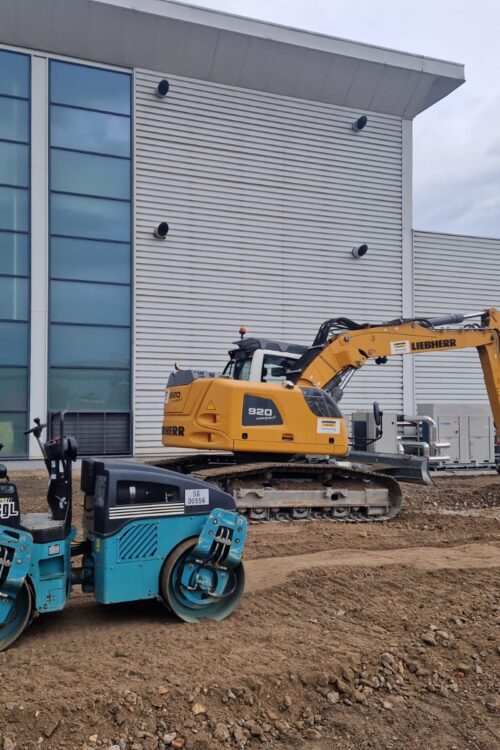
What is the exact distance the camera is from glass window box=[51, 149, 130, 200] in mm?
17625

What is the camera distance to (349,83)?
67.0 feet

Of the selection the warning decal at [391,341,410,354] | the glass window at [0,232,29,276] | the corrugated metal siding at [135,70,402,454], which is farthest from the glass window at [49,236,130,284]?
the warning decal at [391,341,410,354]

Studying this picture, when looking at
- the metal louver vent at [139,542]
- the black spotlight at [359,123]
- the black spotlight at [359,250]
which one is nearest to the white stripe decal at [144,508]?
the metal louver vent at [139,542]

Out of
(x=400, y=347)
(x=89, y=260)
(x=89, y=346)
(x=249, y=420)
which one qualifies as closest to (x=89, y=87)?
(x=89, y=260)

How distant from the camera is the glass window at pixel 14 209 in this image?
17062mm

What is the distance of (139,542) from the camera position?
536 cm

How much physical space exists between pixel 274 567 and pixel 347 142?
649 inches

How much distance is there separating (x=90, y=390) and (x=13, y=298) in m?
2.91

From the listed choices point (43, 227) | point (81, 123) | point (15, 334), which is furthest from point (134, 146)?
point (15, 334)

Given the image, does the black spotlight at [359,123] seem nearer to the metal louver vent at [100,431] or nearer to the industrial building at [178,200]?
the industrial building at [178,200]

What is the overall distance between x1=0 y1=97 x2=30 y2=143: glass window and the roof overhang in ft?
4.65

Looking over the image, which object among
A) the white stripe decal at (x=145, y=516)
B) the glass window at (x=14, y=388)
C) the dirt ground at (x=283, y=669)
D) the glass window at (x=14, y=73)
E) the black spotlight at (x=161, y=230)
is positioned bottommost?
the dirt ground at (x=283, y=669)

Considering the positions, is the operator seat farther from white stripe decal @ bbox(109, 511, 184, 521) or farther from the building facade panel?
the building facade panel

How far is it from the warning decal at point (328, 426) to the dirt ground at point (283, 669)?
4011 mm
